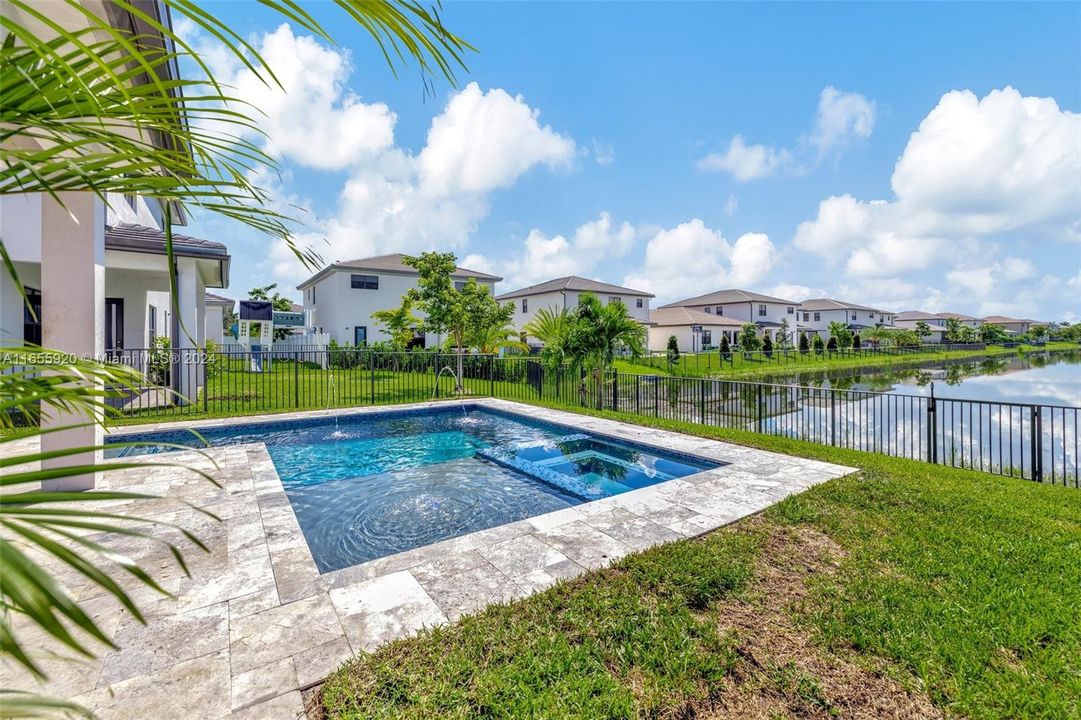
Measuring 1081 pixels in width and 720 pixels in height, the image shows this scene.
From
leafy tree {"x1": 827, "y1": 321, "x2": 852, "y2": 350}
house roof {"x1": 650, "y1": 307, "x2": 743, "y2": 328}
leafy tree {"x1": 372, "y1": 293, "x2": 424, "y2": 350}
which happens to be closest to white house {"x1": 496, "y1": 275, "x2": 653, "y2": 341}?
house roof {"x1": 650, "y1": 307, "x2": 743, "y2": 328}

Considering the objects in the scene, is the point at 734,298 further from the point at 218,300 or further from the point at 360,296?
the point at 218,300

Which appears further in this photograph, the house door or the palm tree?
the house door

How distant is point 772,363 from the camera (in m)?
32.0

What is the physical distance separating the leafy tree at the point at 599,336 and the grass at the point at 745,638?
7329 mm

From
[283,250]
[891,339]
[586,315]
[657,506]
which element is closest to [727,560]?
[657,506]

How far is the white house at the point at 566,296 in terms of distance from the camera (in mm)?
33119

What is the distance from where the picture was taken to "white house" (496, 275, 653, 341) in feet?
109

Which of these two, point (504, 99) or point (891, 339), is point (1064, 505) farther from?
point (891, 339)

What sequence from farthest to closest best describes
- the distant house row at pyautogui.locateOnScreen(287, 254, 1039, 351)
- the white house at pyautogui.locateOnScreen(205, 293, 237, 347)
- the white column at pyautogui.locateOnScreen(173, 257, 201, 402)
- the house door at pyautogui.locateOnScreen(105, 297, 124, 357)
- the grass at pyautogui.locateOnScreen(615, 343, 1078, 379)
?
the white house at pyautogui.locateOnScreen(205, 293, 237, 347) < the distant house row at pyautogui.locateOnScreen(287, 254, 1039, 351) < the grass at pyautogui.locateOnScreen(615, 343, 1078, 379) < the house door at pyautogui.locateOnScreen(105, 297, 124, 357) < the white column at pyautogui.locateOnScreen(173, 257, 201, 402)

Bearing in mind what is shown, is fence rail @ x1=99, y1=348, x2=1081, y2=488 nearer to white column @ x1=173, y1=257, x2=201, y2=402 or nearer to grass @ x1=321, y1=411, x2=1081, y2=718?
white column @ x1=173, y1=257, x2=201, y2=402

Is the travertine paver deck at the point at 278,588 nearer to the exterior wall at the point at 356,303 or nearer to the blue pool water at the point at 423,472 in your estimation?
the blue pool water at the point at 423,472

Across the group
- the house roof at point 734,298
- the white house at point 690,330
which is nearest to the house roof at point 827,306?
the house roof at point 734,298

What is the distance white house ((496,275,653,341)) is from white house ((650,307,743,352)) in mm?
2819

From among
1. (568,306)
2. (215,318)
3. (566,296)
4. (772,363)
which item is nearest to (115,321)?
(215,318)
